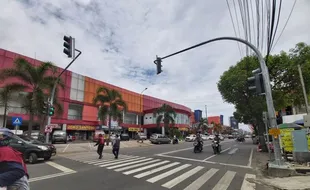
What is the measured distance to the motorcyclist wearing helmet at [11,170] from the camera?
8.51 feet

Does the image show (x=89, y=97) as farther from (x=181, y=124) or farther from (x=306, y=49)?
(x=306, y=49)

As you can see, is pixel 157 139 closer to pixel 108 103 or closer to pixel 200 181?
pixel 108 103

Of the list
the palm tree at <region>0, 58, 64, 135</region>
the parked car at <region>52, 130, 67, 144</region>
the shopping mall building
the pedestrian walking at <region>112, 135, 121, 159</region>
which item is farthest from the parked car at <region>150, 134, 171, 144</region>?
the pedestrian walking at <region>112, 135, 121, 159</region>

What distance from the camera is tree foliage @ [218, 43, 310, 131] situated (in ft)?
66.0

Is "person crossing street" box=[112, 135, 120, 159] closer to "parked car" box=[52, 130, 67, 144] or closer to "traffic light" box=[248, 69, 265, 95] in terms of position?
"traffic light" box=[248, 69, 265, 95]

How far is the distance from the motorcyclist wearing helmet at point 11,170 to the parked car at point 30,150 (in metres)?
10.8

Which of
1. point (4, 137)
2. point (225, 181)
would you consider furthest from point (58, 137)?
point (4, 137)

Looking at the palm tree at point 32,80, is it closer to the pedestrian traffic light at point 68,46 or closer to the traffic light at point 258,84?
the pedestrian traffic light at point 68,46

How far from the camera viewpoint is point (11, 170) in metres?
2.66

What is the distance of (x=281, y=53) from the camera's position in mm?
23062

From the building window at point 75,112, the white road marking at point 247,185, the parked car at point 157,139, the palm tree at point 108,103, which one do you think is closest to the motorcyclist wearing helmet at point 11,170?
the white road marking at point 247,185

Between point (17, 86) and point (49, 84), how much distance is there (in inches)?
96.0

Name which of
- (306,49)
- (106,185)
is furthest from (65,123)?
(306,49)

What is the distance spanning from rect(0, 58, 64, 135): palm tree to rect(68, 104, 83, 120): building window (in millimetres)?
25140
